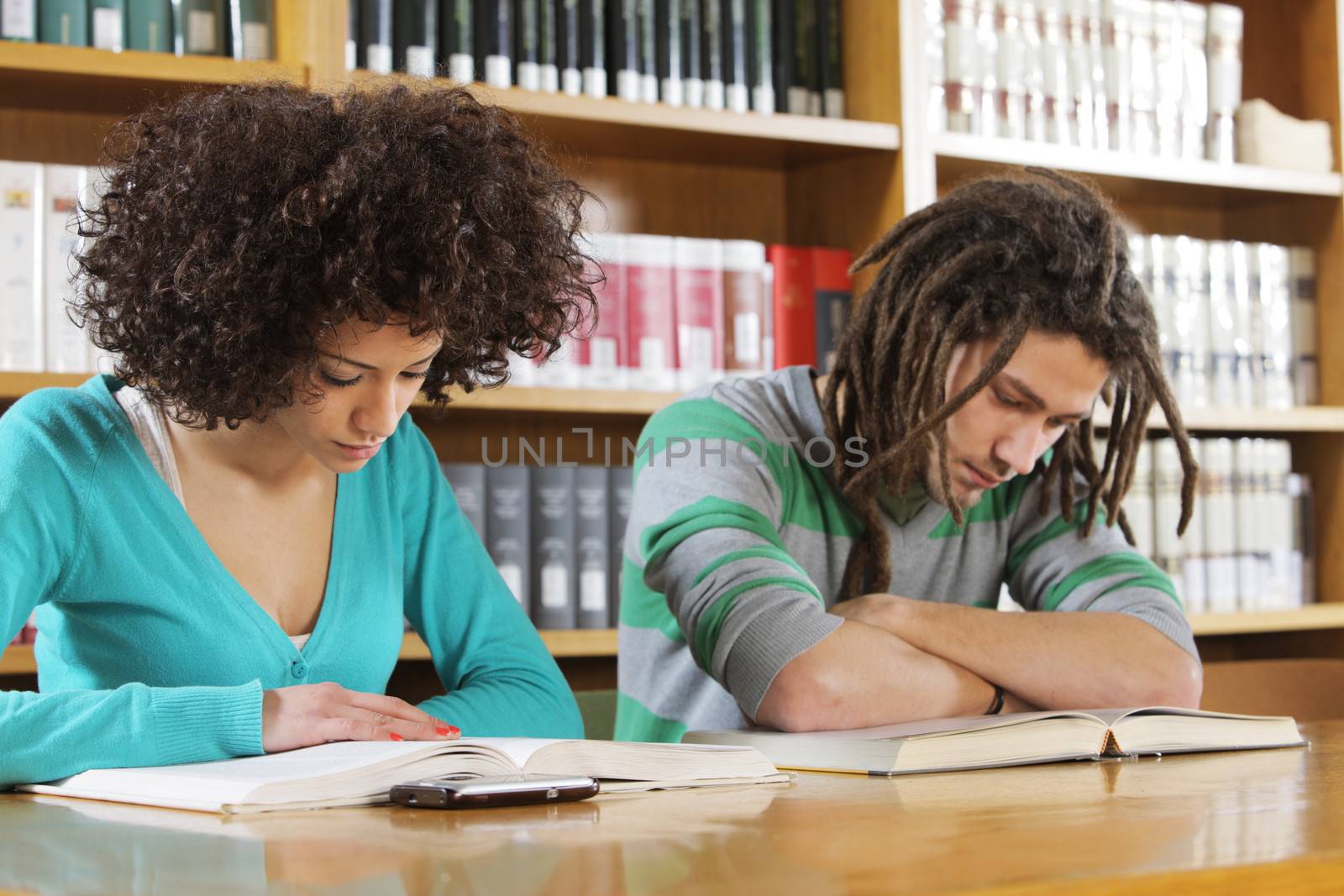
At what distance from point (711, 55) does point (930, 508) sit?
87 centimetres

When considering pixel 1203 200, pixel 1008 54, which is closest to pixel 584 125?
pixel 1008 54

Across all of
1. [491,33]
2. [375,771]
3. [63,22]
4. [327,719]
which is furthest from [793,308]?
[375,771]

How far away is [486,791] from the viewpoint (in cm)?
78

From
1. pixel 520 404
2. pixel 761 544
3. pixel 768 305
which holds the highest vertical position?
pixel 768 305

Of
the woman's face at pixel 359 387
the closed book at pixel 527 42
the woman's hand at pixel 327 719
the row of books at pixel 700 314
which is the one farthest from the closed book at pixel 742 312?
the woman's hand at pixel 327 719

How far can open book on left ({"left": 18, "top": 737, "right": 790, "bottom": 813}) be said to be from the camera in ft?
2.57

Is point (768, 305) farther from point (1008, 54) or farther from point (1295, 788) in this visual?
point (1295, 788)

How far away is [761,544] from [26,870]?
81 centimetres

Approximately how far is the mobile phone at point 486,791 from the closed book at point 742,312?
1.36 m

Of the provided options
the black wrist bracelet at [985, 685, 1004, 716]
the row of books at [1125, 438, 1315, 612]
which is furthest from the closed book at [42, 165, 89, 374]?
the row of books at [1125, 438, 1315, 612]

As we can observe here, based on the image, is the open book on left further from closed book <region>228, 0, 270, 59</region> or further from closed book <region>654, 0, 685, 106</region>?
closed book <region>654, 0, 685, 106</region>

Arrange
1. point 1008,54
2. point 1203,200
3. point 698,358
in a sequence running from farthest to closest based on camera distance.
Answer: point 1203,200 → point 1008,54 → point 698,358

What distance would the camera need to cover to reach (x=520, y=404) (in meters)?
1.99

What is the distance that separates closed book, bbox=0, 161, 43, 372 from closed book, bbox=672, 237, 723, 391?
2.83 feet
